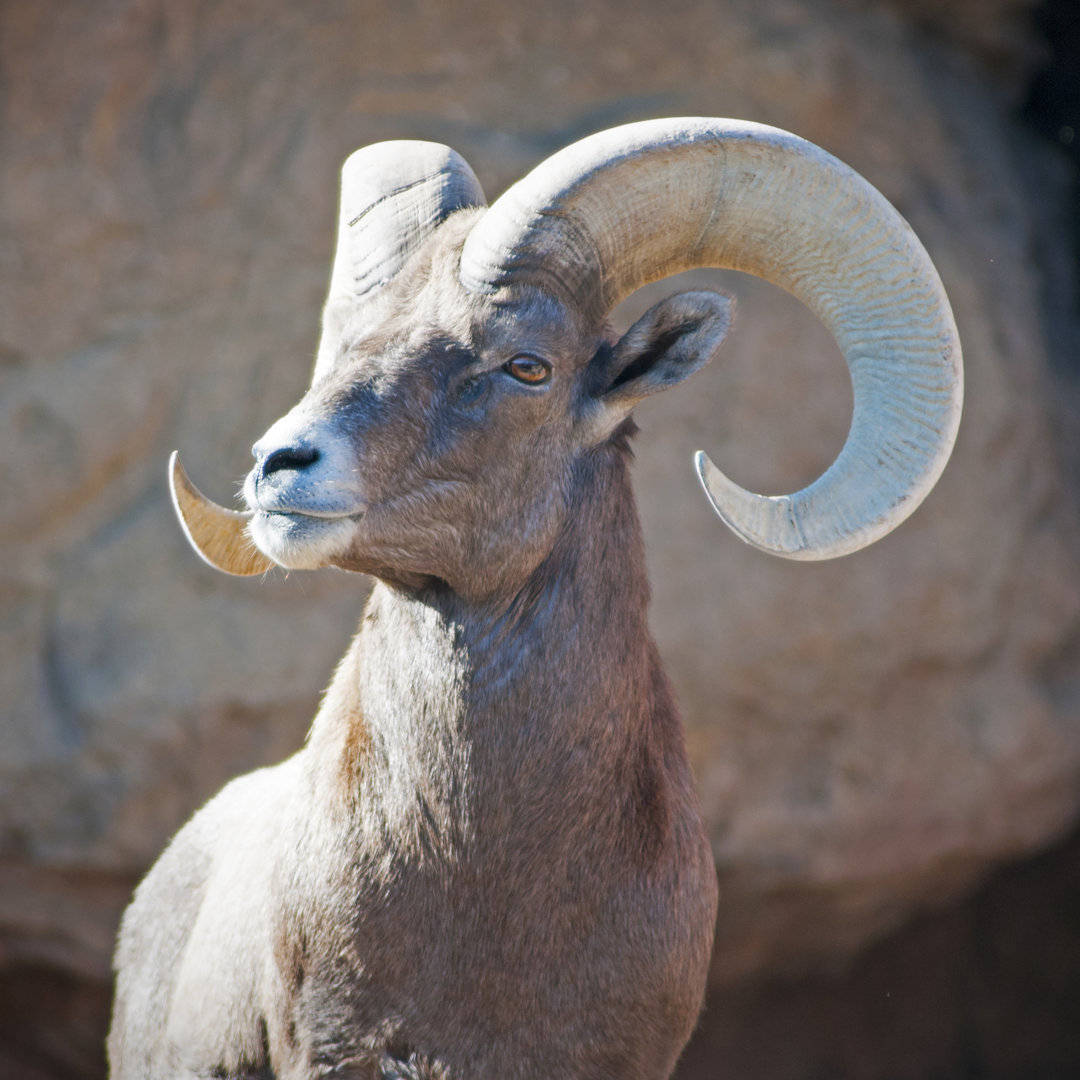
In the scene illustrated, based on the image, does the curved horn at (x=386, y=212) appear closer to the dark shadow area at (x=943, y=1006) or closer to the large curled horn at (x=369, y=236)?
the large curled horn at (x=369, y=236)

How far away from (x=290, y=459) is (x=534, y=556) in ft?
2.42

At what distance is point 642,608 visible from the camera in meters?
3.79

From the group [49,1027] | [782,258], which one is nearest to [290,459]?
[782,258]

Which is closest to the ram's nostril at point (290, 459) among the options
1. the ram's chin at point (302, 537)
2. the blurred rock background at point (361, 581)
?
the ram's chin at point (302, 537)

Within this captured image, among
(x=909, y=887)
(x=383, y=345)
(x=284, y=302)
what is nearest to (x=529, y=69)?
(x=284, y=302)

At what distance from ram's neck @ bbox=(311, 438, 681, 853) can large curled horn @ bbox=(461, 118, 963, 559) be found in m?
0.50

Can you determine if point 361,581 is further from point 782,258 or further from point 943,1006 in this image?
point 943,1006

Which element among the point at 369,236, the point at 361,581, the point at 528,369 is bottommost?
the point at 528,369

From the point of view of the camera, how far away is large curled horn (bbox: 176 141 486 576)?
3.93 metres

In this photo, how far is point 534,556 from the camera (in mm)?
3582

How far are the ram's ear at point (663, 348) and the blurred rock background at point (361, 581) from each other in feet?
13.0

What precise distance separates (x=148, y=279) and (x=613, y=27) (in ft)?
10.8

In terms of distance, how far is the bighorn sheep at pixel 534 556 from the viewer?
3338 millimetres

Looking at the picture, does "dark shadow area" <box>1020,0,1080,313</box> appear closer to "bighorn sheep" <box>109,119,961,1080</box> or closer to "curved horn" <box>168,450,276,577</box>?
"bighorn sheep" <box>109,119,961,1080</box>
